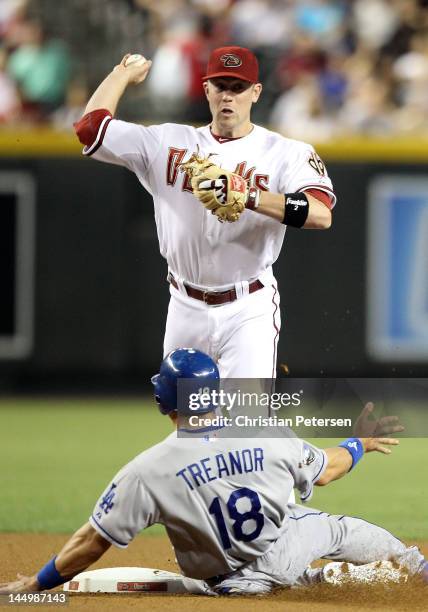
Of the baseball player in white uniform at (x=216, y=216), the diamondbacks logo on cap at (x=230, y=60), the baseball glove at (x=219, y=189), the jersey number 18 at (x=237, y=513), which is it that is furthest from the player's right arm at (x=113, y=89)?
the jersey number 18 at (x=237, y=513)

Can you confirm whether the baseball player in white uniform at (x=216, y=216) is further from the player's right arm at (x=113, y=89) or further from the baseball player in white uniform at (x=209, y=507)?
the baseball player in white uniform at (x=209, y=507)

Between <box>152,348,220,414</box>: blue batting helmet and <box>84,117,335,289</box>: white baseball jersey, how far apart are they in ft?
3.77

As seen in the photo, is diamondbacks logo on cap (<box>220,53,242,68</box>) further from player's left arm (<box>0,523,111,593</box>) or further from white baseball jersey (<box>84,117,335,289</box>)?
player's left arm (<box>0,523,111,593</box>)

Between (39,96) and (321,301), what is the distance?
3.40 metres

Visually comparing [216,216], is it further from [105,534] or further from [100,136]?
[105,534]

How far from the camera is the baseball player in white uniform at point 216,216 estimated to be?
563 cm

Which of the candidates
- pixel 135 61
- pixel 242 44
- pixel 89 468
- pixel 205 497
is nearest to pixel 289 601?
pixel 205 497

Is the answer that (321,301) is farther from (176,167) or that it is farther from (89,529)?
(89,529)

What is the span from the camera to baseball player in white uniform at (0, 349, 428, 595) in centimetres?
440

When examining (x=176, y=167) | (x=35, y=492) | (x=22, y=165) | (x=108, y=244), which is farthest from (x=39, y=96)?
(x=176, y=167)

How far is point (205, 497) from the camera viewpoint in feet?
14.5

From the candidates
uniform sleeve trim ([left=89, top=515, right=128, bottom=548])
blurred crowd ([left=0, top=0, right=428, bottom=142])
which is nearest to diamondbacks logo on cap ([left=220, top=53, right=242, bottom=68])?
uniform sleeve trim ([left=89, top=515, right=128, bottom=548])

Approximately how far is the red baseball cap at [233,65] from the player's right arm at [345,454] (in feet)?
5.86

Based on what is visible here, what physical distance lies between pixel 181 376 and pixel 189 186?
4.71 ft
